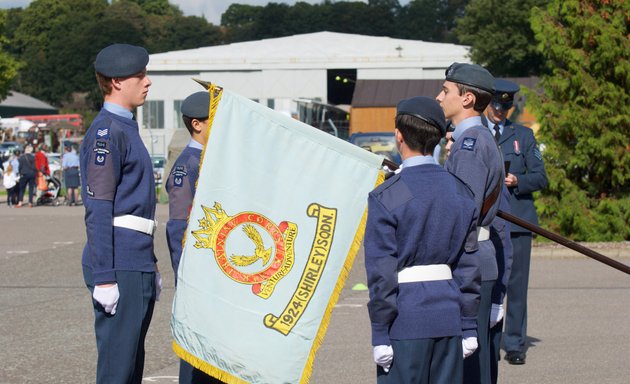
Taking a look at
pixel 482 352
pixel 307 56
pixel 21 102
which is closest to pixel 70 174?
pixel 482 352

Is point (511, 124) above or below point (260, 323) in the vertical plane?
above

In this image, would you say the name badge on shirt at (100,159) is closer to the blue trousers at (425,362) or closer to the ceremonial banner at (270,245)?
Answer: the ceremonial banner at (270,245)

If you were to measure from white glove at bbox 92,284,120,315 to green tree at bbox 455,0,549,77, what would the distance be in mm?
77676

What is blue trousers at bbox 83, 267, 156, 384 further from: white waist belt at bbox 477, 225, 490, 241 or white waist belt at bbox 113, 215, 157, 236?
white waist belt at bbox 477, 225, 490, 241

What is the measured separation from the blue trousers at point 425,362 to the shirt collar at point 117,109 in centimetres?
182

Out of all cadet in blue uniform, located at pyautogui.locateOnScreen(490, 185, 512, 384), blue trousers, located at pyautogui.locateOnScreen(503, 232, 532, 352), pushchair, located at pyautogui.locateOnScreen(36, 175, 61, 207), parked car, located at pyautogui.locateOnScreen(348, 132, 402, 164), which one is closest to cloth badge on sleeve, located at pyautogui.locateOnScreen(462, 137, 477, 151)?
cadet in blue uniform, located at pyautogui.locateOnScreen(490, 185, 512, 384)

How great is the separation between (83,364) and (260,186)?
142 inches

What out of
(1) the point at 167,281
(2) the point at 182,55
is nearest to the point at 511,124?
(1) the point at 167,281

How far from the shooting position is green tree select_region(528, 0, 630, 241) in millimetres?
16359

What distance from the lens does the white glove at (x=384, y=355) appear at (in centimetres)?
477

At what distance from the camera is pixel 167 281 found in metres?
13.6

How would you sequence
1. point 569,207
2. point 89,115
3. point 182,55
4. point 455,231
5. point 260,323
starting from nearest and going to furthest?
point 455,231
point 260,323
point 569,207
point 182,55
point 89,115

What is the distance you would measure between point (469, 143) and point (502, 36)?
7702 centimetres

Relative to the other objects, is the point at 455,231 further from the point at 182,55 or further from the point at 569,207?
the point at 182,55
